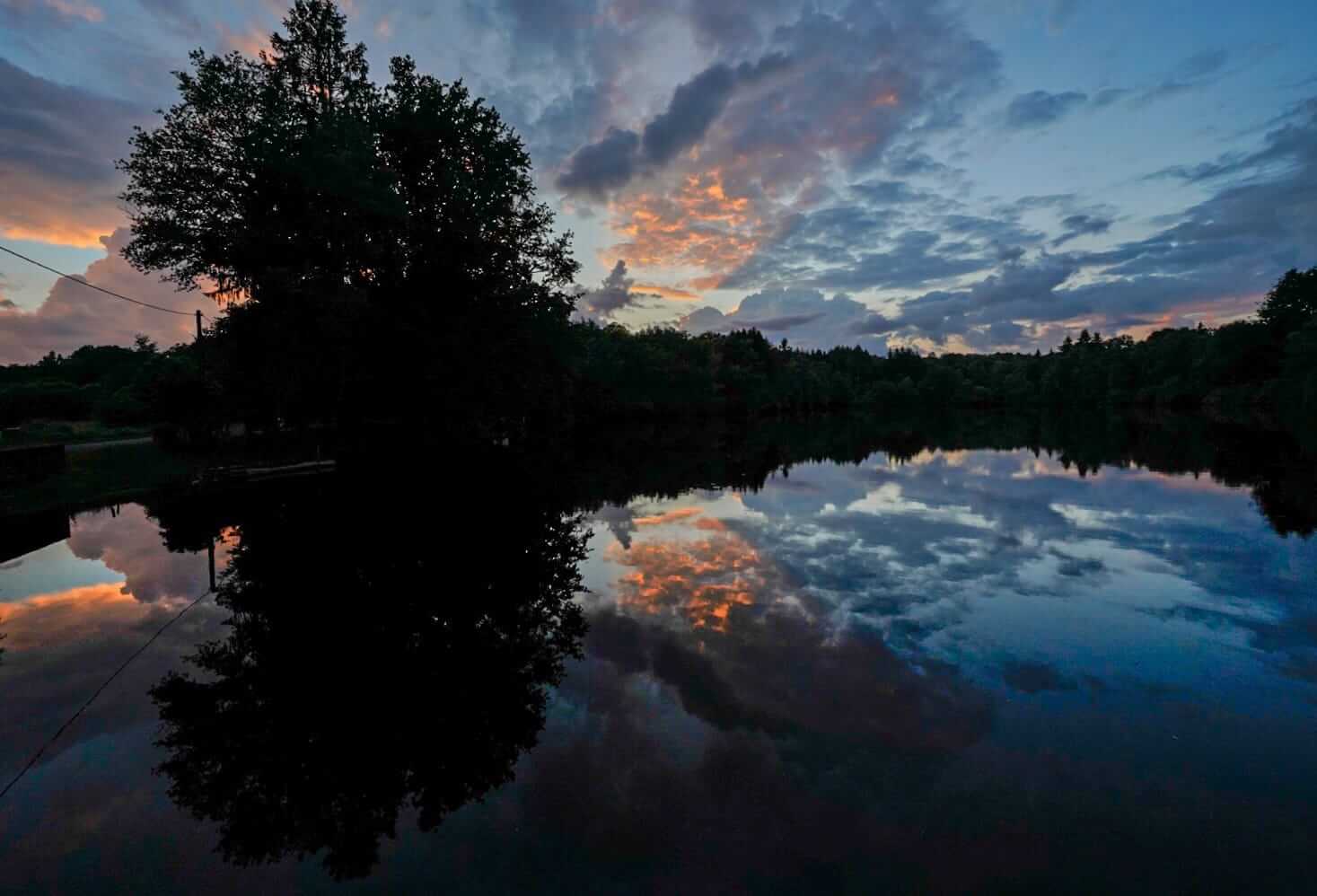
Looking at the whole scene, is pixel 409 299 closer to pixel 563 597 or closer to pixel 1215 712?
pixel 563 597

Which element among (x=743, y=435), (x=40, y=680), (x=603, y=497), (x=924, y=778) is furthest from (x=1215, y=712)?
(x=743, y=435)

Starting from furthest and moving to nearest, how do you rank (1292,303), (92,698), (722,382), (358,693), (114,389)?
(722,382) → (1292,303) → (114,389) → (92,698) → (358,693)

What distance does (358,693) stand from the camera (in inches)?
309

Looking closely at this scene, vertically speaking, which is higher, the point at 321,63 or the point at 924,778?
the point at 321,63

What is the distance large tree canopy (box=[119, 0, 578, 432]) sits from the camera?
Answer: 2769cm

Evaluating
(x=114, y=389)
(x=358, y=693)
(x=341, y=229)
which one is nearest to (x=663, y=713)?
(x=358, y=693)

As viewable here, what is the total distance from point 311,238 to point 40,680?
2494cm

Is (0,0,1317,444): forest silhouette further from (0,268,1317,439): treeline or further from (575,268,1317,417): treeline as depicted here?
(575,268,1317,417): treeline

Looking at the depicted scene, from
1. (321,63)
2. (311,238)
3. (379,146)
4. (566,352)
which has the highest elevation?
(321,63)

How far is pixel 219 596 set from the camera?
12109 mm

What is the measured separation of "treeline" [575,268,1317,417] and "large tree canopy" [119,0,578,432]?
25.5ft

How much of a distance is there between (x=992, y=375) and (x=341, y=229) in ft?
646

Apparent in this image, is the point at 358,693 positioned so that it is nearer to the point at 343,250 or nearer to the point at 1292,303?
the point at 343,250

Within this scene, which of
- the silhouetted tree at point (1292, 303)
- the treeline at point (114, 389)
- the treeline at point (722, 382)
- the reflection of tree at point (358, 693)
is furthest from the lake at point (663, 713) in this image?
the silhouetted tree at point (1292, 303)
